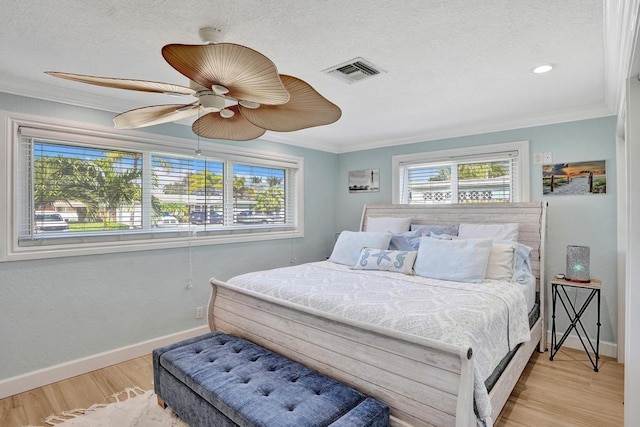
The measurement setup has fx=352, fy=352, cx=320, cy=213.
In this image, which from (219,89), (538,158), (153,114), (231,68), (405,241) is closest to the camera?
(231,68)

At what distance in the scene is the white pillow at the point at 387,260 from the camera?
122 inches

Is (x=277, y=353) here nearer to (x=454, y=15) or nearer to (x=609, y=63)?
(x=454, y=15)

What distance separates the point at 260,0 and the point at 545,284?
11.3 ft

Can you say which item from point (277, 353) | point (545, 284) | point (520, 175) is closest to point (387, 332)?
point (277, 353)

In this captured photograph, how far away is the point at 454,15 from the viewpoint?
1685 millimetres

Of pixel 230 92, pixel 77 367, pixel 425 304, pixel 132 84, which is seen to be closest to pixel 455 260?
pixel 425 304

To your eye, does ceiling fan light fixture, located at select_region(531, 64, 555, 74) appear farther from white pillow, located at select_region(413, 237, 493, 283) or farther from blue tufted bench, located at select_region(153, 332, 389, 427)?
blue tufted bench, located at select_region(153, 332, 389, 427)

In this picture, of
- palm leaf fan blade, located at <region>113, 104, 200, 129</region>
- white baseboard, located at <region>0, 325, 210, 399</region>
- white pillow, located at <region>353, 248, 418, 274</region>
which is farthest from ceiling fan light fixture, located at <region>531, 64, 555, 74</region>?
white baseboard, located at <region>0, 325, 210, 399</region>

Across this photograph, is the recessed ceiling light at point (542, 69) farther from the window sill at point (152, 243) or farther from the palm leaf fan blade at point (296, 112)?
the window sill at point (152, 243)

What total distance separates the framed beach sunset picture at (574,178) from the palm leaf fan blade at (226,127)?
2.82m

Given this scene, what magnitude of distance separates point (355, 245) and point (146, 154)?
2195 mm

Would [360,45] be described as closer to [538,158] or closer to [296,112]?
[296,112]

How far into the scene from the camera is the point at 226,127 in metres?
2.32

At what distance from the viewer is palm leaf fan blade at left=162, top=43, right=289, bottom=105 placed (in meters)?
1.28
